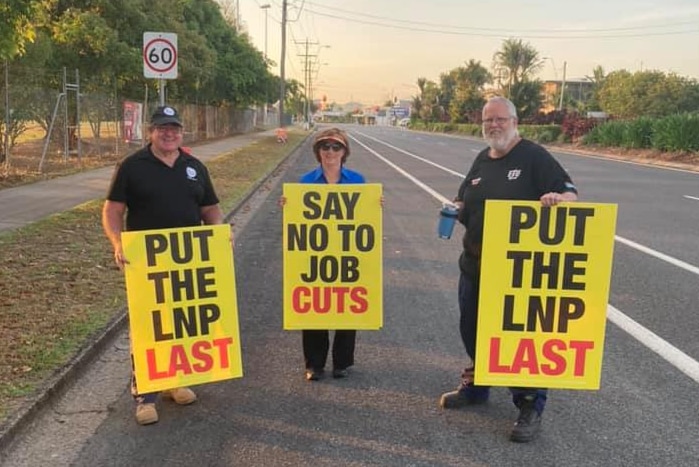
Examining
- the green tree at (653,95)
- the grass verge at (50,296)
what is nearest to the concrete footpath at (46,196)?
the grass verge at (50,296)

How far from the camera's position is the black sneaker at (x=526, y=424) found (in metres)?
3.76

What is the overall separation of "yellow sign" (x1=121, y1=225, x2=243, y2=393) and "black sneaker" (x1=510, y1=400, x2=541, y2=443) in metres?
1.70

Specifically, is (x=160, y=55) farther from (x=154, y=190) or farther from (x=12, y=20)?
(x=154, y=190)

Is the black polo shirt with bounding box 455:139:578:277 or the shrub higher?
the black polo shirt with bounding box 455:139:578:277

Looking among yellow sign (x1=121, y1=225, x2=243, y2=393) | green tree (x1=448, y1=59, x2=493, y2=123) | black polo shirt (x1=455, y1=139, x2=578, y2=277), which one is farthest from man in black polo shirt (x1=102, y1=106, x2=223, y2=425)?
green tree (x1=448, y1=59, x2=493, y2=123)

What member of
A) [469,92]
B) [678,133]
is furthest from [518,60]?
[678,133]

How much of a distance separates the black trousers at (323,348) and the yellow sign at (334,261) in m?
0.10

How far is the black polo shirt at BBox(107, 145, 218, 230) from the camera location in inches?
156

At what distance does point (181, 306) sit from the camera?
4043 mm

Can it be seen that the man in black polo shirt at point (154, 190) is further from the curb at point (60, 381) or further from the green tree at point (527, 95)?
the green tree at point (527, 95)

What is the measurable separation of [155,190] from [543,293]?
2.35 metres

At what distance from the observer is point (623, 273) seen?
7.72 m

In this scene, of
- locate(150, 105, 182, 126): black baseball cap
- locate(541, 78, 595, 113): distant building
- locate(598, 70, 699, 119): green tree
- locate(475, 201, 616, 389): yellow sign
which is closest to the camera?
locate(475, 201, 616, 389): yellow sign

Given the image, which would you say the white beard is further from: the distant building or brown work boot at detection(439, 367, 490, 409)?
the distant building
